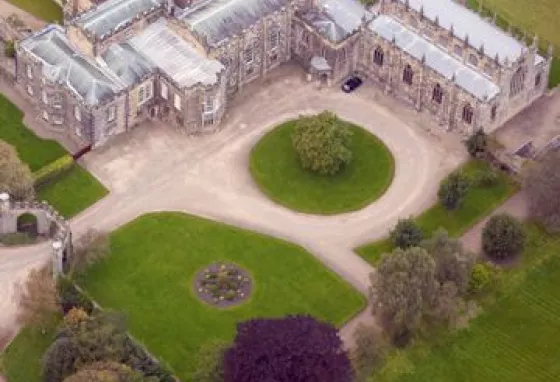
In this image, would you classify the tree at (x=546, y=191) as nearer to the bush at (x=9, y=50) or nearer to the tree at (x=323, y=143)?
the tree at (x=323, y=143)

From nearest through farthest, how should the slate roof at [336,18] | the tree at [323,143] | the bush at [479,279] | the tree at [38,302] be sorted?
the tree at [38,302], the bush at [479,279], the tree at [323,143], the slate roof at [336,18]

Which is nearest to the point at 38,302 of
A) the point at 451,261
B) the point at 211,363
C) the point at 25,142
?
the point at 211,363

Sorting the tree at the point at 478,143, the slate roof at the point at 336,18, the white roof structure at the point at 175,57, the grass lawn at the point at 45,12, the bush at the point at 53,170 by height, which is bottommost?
the bush at the point at 53,170

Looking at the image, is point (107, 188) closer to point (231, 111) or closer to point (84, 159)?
point (84, 159)

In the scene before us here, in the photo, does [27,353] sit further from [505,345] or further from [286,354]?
[505,345]

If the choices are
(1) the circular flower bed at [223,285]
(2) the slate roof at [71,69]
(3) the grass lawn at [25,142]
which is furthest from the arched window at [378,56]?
(3) the grass lawn at [25,142]

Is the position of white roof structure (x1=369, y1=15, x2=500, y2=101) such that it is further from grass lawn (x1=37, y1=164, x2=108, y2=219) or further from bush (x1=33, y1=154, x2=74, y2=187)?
bush (x1=33, y1=154, x2=74, y2=187)
